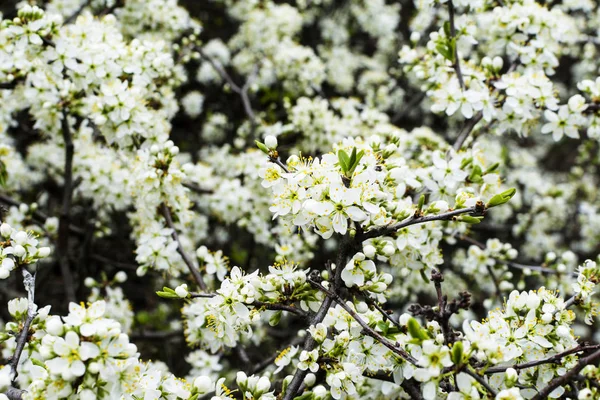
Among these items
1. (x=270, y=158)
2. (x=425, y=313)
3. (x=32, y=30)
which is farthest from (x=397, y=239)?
(x=32, y=30)

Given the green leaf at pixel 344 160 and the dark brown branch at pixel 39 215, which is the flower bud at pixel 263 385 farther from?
the dark brown branch at pixel 39 215

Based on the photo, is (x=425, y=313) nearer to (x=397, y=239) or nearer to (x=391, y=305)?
(x=397, y=239)

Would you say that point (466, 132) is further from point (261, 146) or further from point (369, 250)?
point (261, 146)

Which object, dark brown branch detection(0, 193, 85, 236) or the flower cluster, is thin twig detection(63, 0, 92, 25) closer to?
dark brown branch detection(0, 193, 85, 236)

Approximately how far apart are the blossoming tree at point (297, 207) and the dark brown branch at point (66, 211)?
→ 0.07 ft

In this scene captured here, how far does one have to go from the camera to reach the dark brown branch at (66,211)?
156 inches

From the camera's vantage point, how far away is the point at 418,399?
2.14 meters

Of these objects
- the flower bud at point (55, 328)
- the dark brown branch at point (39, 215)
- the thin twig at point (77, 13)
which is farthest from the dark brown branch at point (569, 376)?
the thin twig at point (77, 13)

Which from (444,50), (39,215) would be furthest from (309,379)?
(39,215)

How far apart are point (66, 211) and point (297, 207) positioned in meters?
2.70

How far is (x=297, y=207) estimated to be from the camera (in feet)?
7.27

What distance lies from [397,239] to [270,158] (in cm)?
78

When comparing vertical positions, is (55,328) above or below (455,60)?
below

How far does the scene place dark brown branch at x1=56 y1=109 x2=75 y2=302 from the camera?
396 cm
